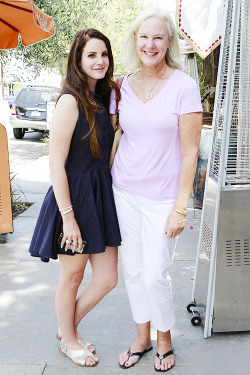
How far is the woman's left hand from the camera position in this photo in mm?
2520

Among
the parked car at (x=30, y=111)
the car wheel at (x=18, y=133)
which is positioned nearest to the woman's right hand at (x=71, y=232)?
the parked car at (x=30, y=111)

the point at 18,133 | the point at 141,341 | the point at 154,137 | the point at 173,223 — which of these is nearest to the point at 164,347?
the point at 141,341

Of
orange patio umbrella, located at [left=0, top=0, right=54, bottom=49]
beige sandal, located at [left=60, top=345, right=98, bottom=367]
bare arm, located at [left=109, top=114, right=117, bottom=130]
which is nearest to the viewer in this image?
bare arm, located at [left=109, top=114, right=117, bottom=130]

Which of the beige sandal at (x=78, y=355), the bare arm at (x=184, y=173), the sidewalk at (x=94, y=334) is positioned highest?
the bare arm at (x=184, y=173)

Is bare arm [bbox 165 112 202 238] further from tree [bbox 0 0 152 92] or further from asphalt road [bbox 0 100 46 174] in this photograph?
asphalt road [bbox 0 100 46 174]

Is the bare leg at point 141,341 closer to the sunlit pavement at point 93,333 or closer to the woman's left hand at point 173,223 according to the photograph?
the sunlit pavement at point 93,333

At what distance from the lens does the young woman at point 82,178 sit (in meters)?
2.51

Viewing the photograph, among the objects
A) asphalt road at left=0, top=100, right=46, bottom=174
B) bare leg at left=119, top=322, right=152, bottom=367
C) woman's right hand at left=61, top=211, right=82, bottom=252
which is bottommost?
asphalt road at left=0, top=100, right=46, bottom=174

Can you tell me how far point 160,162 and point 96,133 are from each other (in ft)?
1.27

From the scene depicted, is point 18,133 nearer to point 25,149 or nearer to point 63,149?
point 25,149

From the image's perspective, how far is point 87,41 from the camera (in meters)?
2.56

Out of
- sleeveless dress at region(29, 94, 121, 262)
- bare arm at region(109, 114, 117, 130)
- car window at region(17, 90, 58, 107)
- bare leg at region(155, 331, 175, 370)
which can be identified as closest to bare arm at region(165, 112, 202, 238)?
sleeveless dress at region(29, 94, 121, 262)

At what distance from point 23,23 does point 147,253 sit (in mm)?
3728

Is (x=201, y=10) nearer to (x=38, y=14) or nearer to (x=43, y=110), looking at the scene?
(x=38, y=14)
